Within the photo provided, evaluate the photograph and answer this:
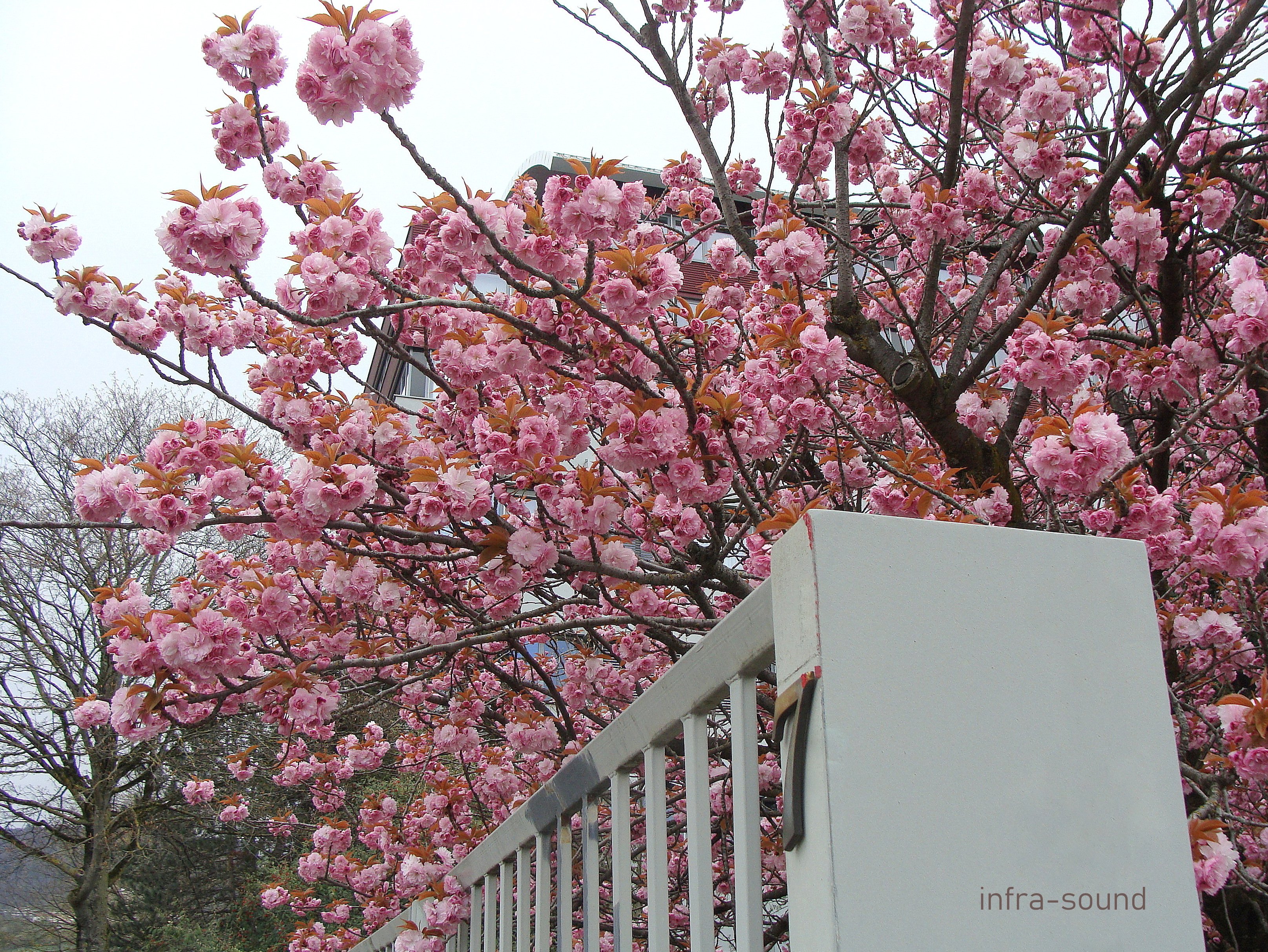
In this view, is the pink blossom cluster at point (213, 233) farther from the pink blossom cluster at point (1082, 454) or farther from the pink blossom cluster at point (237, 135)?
the pink blossom cluster at point (1082, 454)

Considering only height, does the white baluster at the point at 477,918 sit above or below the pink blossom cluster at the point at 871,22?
below

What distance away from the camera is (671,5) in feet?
12.2

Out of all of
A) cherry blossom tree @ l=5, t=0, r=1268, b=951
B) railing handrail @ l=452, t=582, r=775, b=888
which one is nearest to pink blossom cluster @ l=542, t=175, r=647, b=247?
cherry blossom tree @ l=5, t=0, r=1268, b=951

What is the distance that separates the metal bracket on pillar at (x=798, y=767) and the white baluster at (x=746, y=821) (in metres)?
0.14

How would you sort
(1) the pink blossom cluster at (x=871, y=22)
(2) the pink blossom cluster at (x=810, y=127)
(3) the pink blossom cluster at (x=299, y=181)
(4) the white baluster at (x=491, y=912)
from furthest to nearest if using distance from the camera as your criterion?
(1) the pink blossom cluster at (x=871, y=22), (2) the pink blossom cluster at (x=810, y=127), (3) the pink blossom cluster at (x=299, y=181), (4) the white baluster at (x=491, y=912)

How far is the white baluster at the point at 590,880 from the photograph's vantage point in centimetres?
139

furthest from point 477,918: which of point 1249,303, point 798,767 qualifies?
point 1249,303

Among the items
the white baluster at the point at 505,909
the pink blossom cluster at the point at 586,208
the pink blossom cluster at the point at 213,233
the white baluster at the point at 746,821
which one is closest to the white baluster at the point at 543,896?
the white baluster at the point at 505,909

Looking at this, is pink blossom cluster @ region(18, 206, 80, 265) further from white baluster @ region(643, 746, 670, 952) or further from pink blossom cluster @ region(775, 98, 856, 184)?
white baluster @ region(643, 746, 670, 952)

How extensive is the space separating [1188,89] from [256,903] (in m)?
14.5

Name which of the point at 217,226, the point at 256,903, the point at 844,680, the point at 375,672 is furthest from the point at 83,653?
the point at 844,680

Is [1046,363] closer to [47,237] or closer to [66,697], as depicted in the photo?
[47,237]

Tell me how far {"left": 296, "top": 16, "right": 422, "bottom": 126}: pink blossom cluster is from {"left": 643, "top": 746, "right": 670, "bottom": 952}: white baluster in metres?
Answer: 2.15

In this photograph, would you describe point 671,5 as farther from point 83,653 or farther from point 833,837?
point 83,653
